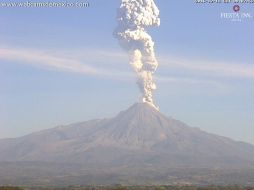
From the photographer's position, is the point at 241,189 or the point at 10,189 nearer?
the point at 10,189

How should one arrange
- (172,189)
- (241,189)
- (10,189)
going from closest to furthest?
(10,189) → (241,189) → (172,189)

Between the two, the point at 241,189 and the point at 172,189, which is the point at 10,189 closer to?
the point at 241,189

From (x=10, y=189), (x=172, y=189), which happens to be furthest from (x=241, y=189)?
(x=10, y=189)

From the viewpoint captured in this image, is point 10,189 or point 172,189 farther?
point 172,189

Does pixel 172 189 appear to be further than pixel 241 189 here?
Yes

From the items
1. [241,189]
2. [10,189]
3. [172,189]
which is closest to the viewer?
[10,189]
